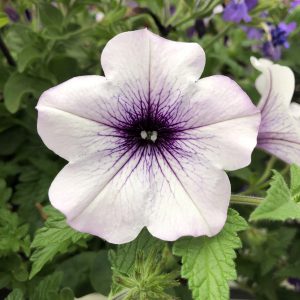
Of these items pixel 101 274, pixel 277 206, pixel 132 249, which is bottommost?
pixel 101 274

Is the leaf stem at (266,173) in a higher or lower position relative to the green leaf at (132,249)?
lower

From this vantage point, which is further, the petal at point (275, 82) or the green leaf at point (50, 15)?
the green leaf at point (50, 15)

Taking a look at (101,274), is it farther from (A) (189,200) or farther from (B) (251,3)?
(B) (251,3)

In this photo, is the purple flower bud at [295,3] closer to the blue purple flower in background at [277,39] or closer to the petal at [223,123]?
the blue purple flower in background at [277,39]

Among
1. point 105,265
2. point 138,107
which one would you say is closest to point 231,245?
point 138,107

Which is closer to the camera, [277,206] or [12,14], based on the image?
[277,206]

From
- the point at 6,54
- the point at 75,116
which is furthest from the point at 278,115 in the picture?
the point at 6,54

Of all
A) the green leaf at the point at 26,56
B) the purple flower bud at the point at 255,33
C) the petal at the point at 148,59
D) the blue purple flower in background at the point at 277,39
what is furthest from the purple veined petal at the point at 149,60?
the purple flower bud at the point at 255,33
